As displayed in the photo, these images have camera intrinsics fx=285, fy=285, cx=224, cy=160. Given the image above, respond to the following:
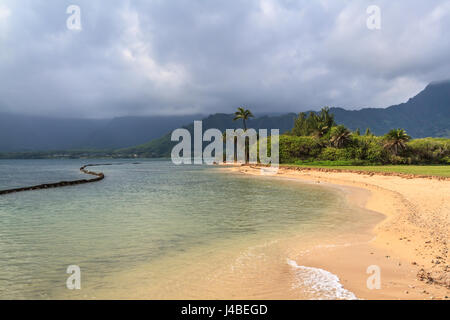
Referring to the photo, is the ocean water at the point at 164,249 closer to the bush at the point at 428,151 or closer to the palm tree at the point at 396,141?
the palm tree at the point at 396,141

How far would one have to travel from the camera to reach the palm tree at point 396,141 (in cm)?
8344

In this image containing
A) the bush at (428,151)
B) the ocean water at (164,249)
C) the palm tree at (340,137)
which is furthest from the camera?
the palm tree at (340,137)

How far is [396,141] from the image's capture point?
83.6 metres

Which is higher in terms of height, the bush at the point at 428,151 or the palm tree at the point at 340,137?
the palm tree at the point at 340,137

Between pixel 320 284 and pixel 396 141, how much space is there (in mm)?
90152

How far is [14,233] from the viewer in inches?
555

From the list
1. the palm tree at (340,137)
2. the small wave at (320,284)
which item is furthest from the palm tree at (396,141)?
the small wave at (320,284)

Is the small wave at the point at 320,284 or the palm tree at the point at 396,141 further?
the palm tree at the point at 396,141

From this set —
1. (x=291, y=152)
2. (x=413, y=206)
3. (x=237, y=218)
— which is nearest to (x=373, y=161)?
(x=291, y=152)

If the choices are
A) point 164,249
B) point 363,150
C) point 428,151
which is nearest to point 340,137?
point 363,150

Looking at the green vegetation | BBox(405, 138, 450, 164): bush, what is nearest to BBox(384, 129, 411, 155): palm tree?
the green vegetation

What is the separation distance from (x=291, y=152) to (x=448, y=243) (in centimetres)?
8636

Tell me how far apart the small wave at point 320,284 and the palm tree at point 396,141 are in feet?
290

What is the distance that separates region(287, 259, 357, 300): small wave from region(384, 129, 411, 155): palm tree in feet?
290
